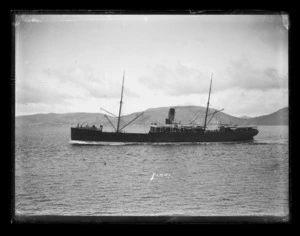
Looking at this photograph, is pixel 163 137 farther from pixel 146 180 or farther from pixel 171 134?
pixel 146 180

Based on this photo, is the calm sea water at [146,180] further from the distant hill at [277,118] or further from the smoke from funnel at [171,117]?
the smoke from funnel at [171,117]

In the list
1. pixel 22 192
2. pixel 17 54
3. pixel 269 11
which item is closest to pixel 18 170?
pixel 22 192

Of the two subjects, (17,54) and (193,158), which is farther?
(193,158)

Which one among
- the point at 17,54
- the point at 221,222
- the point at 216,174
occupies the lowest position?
the point at 221,222

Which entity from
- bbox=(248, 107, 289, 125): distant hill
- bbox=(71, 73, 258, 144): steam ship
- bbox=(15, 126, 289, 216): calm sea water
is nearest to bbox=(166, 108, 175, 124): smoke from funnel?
bbox=(71, 73, 258, 144): steam ship
